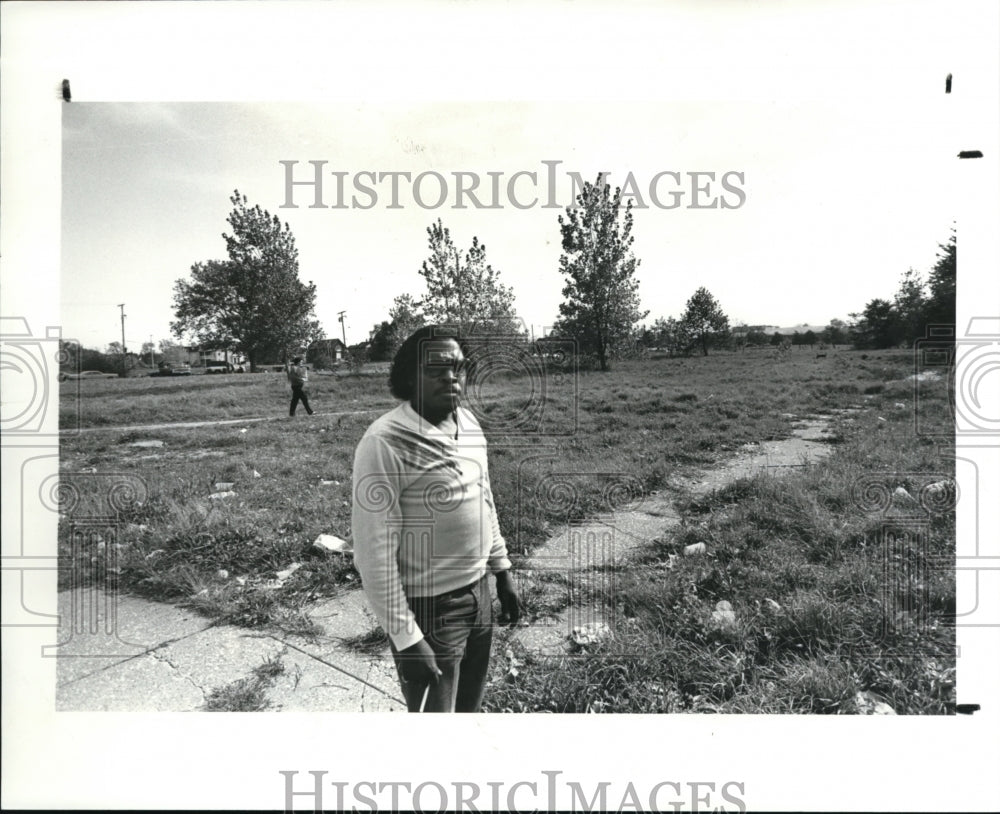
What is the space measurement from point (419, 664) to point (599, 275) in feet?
5.01

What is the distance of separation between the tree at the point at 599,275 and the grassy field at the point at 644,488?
16 cm

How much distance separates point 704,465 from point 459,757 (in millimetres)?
1487

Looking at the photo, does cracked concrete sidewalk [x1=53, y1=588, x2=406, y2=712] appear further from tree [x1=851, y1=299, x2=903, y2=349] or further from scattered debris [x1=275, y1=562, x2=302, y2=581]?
tree [x1=851, y1=299, x2=903, y2=349]

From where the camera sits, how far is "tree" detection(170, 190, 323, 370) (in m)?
2.09

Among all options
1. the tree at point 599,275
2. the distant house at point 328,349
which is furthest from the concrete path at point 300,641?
the distant house at point 328,349

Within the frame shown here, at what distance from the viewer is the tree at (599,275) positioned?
2068 mm

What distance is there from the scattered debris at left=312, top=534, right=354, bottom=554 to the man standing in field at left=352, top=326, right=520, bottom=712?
53cm

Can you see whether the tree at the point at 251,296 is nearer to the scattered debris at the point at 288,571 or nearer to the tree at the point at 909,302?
the scattered debris at the point at 288,571

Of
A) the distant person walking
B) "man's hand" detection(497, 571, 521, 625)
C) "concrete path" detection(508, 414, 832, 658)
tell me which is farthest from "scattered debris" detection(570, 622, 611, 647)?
the distant person walking

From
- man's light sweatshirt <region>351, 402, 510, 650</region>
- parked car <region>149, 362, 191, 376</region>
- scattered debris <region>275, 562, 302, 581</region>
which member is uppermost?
parked car <region>149, 362, 191, 376</region>

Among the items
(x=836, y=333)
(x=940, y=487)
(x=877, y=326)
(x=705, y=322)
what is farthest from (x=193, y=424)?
(x=940, y=487)

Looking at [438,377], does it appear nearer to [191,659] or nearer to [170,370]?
[170,370]

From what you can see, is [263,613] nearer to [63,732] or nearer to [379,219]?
[63,732]

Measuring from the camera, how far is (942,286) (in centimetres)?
201
